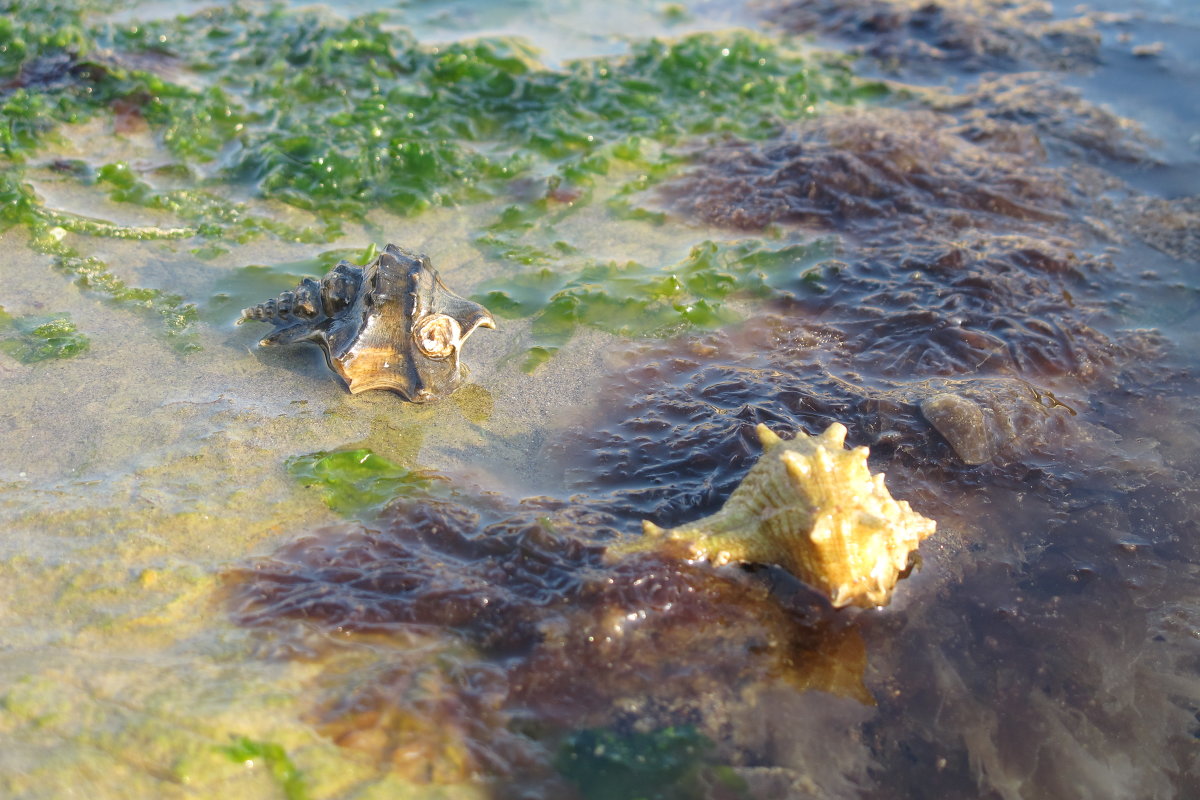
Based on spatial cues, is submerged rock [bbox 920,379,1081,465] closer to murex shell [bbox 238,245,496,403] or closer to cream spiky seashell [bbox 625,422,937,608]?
cream spiky seashell [bbox 625,422,937,608]

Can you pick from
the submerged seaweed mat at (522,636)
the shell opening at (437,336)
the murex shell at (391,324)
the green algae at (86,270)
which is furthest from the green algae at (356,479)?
the green algae at (86,270)

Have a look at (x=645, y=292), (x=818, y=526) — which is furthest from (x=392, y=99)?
(x=818, y=526)

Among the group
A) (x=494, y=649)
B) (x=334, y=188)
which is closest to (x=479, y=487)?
(x=494, y=649)

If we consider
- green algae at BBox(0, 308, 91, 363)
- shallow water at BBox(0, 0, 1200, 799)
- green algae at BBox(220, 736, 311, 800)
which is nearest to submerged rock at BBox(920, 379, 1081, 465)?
shallow water at BBox(0, 0, 1200, 799)

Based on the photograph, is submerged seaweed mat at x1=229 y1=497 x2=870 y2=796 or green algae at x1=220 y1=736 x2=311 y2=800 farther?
submerged seaweed mat at x1=229 y1=497 x2=870 y2=796

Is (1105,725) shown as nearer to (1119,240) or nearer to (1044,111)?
(1119,240)

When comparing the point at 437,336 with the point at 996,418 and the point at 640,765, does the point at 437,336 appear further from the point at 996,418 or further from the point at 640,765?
the point at 996,418

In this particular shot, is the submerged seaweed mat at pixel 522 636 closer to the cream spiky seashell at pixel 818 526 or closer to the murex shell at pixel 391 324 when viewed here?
the cream spiky seashell at pixel 818 526
